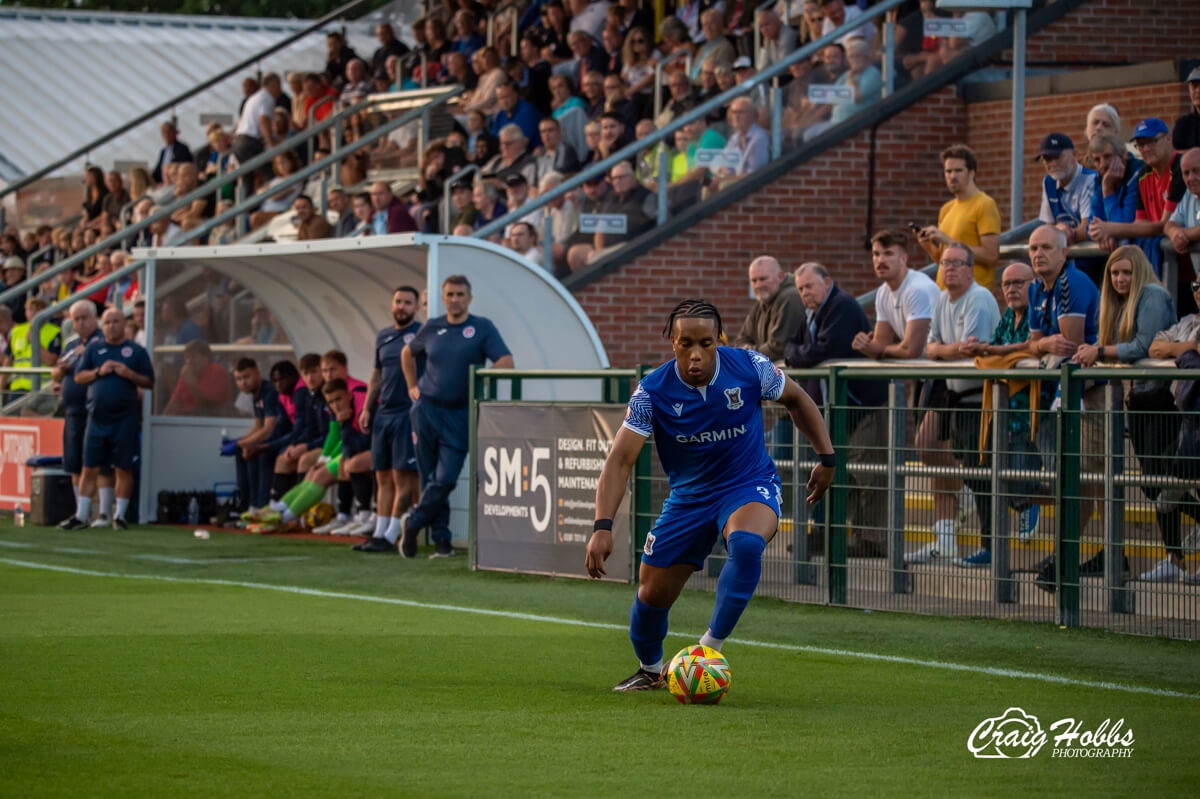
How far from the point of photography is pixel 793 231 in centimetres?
1931

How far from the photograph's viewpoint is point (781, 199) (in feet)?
62.9

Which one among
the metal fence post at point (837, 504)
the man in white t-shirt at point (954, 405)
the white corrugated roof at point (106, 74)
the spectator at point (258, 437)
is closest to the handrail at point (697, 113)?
the spectator at point (258, 437)

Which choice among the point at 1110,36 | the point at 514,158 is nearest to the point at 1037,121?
the point at 1110,36

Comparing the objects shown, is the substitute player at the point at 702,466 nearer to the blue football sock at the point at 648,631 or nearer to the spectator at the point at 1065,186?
the blue football sock at the point at 648,631

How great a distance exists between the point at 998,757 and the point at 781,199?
13.2 metres

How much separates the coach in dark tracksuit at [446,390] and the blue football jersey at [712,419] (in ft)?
22.5

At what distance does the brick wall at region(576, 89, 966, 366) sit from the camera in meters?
18.9

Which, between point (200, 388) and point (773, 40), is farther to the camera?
point (773, 40)

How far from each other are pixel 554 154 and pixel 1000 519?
36.6 feet

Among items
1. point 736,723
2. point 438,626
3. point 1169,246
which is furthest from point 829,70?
point 736,723

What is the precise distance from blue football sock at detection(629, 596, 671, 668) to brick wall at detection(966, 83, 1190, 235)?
11.0 m

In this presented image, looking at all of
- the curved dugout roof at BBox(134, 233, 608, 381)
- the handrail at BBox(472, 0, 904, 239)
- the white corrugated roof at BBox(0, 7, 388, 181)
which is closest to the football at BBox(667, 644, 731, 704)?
the curved dugout roof at BBox(134, 233, 608, 381)

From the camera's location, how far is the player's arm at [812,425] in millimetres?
8195

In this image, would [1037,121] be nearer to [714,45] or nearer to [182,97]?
[714,45]
